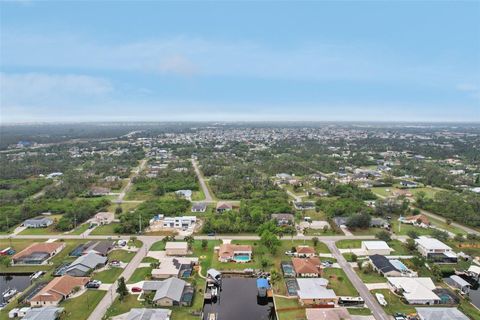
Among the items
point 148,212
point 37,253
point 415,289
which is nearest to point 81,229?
point 37,253

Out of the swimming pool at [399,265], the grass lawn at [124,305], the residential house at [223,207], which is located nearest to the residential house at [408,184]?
the residential house at [223,207]

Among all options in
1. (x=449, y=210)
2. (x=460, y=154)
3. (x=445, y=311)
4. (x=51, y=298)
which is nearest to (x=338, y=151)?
(x=460, y=154)

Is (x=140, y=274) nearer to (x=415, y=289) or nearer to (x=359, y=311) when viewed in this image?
(x=359, y=311)

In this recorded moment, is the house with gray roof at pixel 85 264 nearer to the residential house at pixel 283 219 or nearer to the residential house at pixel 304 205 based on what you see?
the residential house at pixel 283 219

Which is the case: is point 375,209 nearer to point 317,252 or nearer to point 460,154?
point 317,252

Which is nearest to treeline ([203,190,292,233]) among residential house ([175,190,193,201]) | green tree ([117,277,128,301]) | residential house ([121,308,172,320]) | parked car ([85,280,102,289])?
residential house ([175,190,193,201])

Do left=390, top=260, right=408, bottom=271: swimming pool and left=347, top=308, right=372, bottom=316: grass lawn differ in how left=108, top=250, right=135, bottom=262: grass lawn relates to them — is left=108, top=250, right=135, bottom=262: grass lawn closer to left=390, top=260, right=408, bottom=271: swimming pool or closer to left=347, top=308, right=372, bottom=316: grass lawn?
left=347, top=308, right=372, bottom=316: grass lawn
